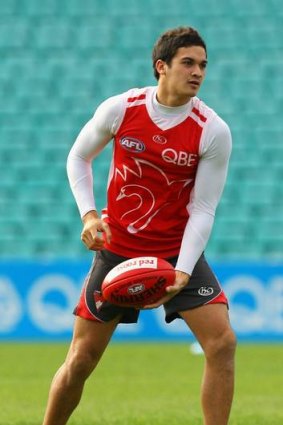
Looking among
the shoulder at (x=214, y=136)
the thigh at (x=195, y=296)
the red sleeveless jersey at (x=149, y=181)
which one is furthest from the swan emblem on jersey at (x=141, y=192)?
the thigh at (x=195, y=296)

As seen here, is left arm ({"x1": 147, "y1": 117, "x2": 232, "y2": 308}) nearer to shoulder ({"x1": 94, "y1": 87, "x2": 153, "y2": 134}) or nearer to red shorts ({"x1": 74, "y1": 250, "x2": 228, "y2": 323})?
red shorts ({"x1": 74, "y1": 250, "x2": 228, "y2": 323})

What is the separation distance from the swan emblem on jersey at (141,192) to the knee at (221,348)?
0.66m

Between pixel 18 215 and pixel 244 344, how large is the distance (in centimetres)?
442

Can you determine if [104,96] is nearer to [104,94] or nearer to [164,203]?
[104,94]

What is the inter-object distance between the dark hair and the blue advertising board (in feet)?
27.4

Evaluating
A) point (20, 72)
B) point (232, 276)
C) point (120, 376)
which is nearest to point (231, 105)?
point (20, 72)

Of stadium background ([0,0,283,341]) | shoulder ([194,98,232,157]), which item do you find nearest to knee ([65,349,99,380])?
shoulder ([194,98,232,157])

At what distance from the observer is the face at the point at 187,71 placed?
17.3ft

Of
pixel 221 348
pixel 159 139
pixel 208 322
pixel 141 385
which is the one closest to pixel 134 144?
pixel 159 139

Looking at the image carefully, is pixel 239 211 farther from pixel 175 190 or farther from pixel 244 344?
pixel 175 190

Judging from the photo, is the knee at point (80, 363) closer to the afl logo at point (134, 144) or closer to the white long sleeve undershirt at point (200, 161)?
the white long sleeve undershirt at point (200, 161)

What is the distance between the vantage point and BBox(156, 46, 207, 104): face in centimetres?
529

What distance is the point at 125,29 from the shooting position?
727 inches

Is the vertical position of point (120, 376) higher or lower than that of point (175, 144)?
lower
